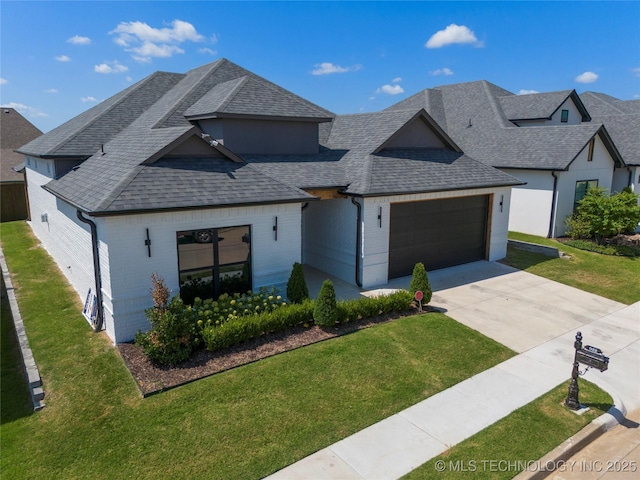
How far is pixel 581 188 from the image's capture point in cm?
2208

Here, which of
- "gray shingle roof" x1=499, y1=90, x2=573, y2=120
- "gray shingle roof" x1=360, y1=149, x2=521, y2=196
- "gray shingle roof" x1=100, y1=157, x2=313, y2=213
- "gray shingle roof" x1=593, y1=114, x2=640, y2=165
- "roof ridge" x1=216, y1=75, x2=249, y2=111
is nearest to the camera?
"gray shingle roof" x1=100, y1=157, x2=313, y2=213

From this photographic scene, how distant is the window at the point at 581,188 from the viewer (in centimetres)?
2191

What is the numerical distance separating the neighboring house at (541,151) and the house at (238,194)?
A: 14.5 feet

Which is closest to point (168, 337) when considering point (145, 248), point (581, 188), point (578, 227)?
point (145, 248)

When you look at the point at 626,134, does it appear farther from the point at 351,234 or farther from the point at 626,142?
the point at 351,234

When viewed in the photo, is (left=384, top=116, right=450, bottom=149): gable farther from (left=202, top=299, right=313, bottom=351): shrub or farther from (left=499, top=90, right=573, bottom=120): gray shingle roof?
(left=499, top=90, right=573, bottom=120): gray shingle roof

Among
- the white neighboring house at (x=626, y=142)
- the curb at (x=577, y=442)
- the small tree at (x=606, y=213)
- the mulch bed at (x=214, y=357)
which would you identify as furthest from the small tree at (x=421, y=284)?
the white neighboring house at (x=626, y=142)

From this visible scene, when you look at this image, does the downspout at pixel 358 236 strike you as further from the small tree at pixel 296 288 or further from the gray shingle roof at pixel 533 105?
the gray shingle roof at pixel 533 105

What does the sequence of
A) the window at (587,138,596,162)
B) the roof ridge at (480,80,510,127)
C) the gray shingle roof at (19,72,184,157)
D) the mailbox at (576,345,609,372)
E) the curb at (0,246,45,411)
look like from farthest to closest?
1. the roof ridge at (480,80,510,127)
2. the window at (587,138,596,162)
3. the gray shingle roof at (19,72,184,157)
4. the curb at (0,246,45,411)
5. the mailbox at (576,345,609,372)

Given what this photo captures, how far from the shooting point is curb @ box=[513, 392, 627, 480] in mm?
6652

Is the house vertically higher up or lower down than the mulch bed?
higher up

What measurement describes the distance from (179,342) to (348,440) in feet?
13.0

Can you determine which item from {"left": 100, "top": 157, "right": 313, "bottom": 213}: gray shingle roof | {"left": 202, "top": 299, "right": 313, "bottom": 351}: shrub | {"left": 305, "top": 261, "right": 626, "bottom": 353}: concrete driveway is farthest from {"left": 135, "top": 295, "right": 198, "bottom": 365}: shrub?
{"left": 305, "top": 261, "right": 626, "bottom": 353}: concrete driveway

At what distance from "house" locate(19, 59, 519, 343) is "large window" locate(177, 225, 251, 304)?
27 mm
